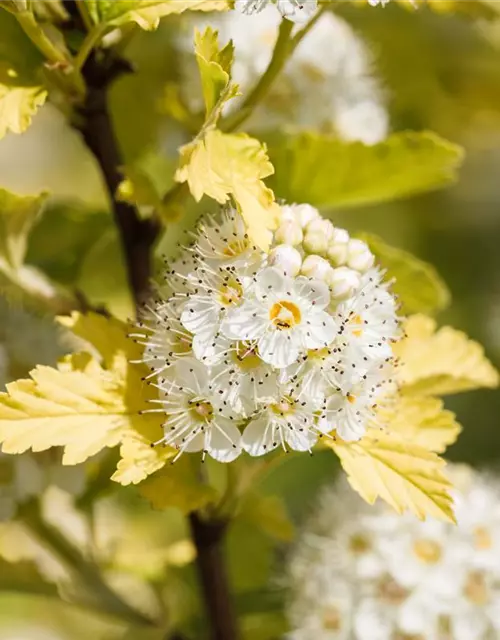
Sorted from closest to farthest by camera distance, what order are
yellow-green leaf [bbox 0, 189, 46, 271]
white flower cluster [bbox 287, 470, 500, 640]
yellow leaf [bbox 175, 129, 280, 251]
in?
1. yellow leaf [bbox 175, 129, 280, 251]
2. yellow-green leaf [bbox 0, 189, 46, 271]
3. white flower cluster [bbox 287, 470, 500, 640]

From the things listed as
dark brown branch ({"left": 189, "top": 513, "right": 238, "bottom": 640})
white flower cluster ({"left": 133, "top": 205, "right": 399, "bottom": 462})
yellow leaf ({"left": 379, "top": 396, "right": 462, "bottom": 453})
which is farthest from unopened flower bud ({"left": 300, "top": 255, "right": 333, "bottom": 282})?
dark brown branch ({"left": 189, "top": 513, "right": 238, "bottom": 640})

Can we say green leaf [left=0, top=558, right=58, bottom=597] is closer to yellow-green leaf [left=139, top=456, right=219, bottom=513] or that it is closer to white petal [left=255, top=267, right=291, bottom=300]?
yellow-green leaf [left=139, top=456, right=219, bottom=513]

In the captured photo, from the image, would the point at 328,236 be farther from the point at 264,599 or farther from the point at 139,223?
the point at 264,599

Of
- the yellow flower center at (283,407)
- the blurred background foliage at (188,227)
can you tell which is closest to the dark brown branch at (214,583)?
the blurred background foliage at (188,227)

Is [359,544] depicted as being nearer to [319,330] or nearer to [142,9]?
[319,330]

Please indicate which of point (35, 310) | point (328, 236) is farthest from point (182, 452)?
point (35, 310)

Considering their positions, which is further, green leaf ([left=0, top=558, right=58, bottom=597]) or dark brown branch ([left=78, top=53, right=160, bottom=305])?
green leaf ([left=0, top=558, right=58, bottom=597])
